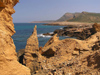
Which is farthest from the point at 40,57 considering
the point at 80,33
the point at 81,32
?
the point at 81,32

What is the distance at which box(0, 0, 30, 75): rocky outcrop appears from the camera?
10.2 feet

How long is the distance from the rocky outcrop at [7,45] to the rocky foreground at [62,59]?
3649 mm

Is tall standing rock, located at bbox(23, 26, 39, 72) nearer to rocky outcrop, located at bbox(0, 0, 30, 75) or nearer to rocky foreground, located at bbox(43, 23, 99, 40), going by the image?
rocky outcrop, located at bbox(0, 0, 30, 75)

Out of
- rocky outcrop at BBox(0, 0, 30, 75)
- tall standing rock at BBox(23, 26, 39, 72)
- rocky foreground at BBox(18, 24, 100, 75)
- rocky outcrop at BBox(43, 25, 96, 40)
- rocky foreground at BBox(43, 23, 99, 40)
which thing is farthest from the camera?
rocky outcrop at BBox(43, 25, 96, 40)

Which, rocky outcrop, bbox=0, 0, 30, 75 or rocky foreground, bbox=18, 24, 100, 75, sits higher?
rocky outcrop, bbox=0, 0, 30, 75

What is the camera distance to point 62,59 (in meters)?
8.95

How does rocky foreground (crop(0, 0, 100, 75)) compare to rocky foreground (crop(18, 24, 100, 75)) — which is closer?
rocky foreground (crop(0, 0, 100, 75))

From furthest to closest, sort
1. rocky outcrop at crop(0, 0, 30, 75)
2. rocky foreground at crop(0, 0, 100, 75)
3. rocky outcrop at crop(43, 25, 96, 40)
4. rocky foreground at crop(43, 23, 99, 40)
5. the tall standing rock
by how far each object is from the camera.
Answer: rocky outcrop at crop(43, 25, 96, 40) < rocky foreground at crop(43, 23, 99, 40) < the tall standing rock < rocky foreground at crop(0, 0, 100, 75) < rocky outcrop at crop(0, 0, 30, 75)

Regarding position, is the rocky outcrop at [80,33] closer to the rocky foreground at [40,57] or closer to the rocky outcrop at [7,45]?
the rocky foreground at [40,57]

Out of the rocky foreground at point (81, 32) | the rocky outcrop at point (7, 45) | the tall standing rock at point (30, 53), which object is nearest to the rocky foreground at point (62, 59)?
the tall standing rock at point (30, 53)

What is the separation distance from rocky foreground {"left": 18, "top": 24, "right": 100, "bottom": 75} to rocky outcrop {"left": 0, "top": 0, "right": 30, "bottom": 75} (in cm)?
365

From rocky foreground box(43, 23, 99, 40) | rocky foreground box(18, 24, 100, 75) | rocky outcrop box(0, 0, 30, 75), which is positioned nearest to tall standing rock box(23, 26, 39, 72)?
rocky foreground box(18, 24, 100, 75)

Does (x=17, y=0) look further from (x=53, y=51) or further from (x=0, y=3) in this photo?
(x=53, y=51)

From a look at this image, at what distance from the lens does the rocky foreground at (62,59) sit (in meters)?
6.60
